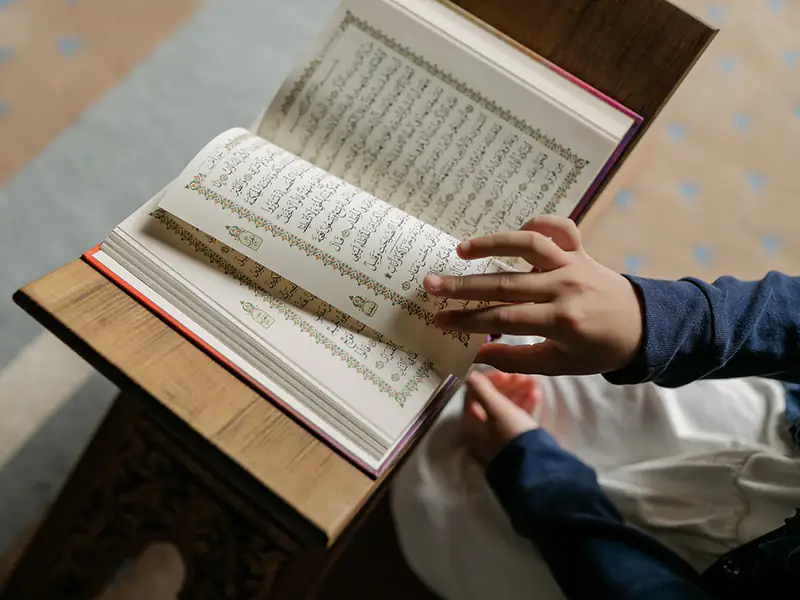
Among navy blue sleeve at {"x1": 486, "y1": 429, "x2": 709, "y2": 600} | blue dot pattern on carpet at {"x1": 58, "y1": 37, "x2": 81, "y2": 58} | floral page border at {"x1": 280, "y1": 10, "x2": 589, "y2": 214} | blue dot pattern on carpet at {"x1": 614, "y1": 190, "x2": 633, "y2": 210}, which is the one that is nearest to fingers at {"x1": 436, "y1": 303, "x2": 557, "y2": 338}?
floral page border at {"x1": 280, "y1": 10, "x2": 589, "y2": 214}

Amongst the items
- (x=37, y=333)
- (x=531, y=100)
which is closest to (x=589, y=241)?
(x=531, y=100)

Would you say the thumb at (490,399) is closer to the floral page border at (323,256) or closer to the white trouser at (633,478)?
the white trouser at (633,478)

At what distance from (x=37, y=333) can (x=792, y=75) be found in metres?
1.41

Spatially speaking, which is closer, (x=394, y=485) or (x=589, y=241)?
(x=394, y=485)

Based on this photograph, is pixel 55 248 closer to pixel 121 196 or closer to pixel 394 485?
pixel 121 196

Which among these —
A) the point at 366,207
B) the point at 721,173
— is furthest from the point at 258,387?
the point at 721,173

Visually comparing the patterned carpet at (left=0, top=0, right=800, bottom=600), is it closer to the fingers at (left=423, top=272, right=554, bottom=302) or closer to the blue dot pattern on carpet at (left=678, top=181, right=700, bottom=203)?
the blue dot pattern on carpet at (left=678, top=181, right=700, bottom=203)

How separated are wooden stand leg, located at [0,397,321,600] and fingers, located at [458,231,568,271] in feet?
1.15

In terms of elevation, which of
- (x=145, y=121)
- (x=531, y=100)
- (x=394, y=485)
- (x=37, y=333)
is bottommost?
(x=37, y=333)

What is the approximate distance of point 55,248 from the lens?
1039 millimetres

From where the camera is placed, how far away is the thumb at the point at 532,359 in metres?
0.54

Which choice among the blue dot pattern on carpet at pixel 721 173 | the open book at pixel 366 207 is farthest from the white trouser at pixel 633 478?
the blue dot pattern on carpet at pixel 721 173

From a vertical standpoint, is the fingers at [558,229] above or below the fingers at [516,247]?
above

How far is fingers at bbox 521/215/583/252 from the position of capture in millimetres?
535
